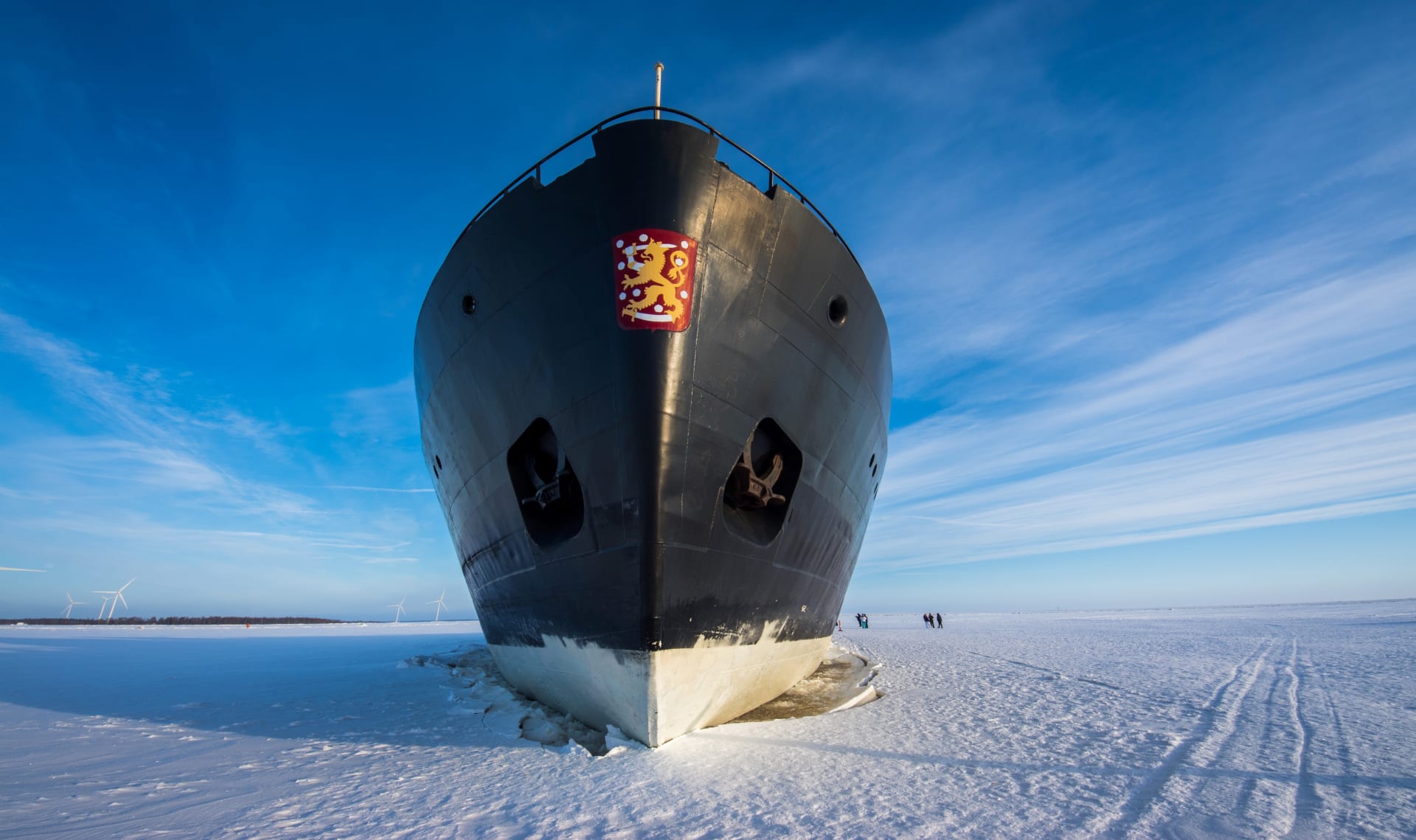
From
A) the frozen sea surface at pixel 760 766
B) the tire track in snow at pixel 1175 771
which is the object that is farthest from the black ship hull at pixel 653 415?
the tire track in snow at pixel 1175 771

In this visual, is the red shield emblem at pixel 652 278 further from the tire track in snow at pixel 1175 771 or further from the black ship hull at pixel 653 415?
the tire track in snow at pixel 1175 771

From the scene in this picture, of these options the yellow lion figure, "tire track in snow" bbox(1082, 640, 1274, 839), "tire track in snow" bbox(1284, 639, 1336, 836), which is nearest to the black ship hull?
the yellow lion figure

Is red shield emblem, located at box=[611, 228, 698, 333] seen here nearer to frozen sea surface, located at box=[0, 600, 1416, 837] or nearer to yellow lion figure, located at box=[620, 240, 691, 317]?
yellow lion figure, located at box=[620, 240, 691, 317]

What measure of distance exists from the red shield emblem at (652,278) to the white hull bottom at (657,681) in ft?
9.36

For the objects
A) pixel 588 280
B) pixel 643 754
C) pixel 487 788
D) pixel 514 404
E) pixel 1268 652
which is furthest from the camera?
pixel 1268 652

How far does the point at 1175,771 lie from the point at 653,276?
17.8 ft

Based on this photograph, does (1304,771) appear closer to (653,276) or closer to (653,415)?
(653,415)

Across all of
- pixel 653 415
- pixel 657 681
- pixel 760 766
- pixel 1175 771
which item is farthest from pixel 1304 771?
pixel 653 415

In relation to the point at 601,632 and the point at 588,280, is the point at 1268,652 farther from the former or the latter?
the point at 588,280

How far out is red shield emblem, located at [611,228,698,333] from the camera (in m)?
5.08

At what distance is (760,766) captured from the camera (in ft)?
14.8

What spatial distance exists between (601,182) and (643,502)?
2.83m

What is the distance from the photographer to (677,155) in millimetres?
5121

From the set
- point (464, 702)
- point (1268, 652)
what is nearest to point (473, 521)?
point (464, 702)
